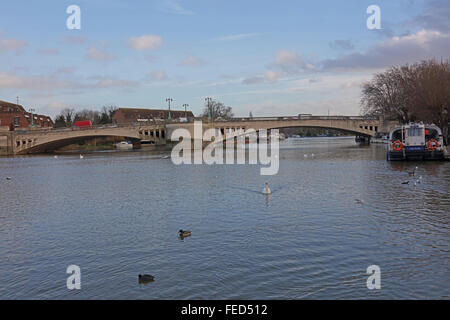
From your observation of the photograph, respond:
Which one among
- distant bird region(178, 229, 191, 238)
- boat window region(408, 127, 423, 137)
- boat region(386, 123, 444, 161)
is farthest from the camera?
boat window region(408, 127, 423, 137)

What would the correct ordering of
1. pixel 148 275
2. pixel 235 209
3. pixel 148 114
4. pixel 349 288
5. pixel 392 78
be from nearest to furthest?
pixel 349 288 → pixel 148 275 → pixel 235 209 → pixel 392 78 → pixel 148 114

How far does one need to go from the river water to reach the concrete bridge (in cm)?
6003

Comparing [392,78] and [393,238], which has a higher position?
[392,78]

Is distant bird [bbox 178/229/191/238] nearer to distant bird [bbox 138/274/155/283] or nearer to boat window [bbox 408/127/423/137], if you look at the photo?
distant bird [bbox 138/274/155/283]

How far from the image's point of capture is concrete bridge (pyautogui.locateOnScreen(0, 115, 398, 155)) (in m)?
89.9

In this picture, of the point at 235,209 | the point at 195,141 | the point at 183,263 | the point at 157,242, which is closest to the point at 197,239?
the point at 157,242

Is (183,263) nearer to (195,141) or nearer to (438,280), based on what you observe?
(438,280)

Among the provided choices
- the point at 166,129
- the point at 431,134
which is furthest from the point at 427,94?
the point at 166,129

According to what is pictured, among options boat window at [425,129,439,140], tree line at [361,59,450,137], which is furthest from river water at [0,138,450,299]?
tree line at [361,59,450,137]

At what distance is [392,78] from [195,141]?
4420 centimetres

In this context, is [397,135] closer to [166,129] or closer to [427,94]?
[427,94]

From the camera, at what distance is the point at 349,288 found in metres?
11.7

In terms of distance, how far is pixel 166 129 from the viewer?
3971 inches
